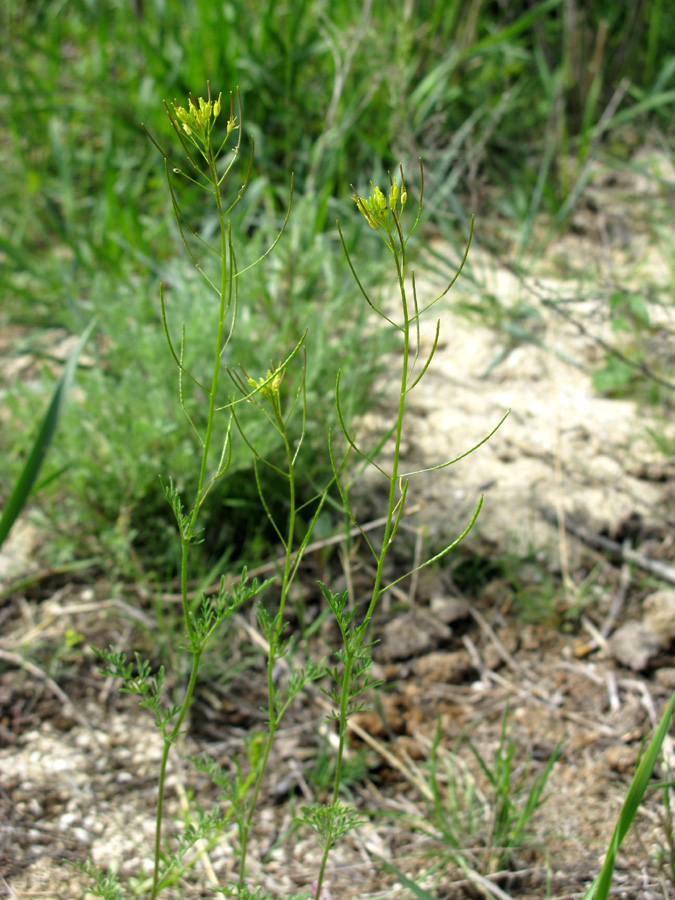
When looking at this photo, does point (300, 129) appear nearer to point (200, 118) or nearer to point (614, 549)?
point (614, 549)

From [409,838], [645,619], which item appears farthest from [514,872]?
[645,619]

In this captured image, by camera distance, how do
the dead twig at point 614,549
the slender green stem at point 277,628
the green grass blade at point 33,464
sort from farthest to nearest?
the dead twig at point 614,549, the green grass blade at point 33,464, the slender green stem at point 277,628

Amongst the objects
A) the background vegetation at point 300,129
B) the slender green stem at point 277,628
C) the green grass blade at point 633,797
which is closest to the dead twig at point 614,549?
the background vegetation at point 300,129

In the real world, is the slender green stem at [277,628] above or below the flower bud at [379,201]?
below

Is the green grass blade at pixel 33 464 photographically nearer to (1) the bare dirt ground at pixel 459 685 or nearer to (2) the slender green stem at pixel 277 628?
(1) the bare dirt ground at pixel 459 685

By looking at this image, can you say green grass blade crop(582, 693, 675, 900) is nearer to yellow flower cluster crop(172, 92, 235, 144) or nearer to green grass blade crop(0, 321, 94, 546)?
yellow flower cluster crop(172, 92, 235, 144)

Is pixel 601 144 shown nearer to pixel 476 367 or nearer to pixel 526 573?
pixel 476 367
